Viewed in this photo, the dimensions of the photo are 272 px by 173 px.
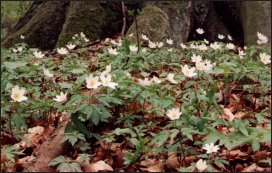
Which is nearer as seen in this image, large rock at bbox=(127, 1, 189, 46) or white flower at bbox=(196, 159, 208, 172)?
white flower at bbox=(196, 159, 208, 172)

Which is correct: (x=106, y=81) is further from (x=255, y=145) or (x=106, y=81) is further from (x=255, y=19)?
(x=255, y=19)

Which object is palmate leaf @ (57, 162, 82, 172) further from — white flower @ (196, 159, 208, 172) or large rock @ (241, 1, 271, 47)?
large rock @ (241, 1, 271, 47)

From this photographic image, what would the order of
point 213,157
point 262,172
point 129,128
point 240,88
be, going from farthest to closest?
point 240,88 → point 129,128 → point 213,157 → point 262,172

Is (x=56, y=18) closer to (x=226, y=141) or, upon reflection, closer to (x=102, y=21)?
(x=102, y=21)

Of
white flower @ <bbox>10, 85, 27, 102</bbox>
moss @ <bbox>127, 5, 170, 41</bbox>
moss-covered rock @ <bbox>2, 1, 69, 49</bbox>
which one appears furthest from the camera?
moss-covered rock @ <bbox>2, 1, 69, 49</bbox>

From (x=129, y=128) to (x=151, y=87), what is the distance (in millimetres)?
333

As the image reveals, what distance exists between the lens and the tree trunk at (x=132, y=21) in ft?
17.1

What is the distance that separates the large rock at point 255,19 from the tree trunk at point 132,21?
0.04 ft

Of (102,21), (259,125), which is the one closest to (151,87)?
(259,125)

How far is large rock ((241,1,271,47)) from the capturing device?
5.26 metres

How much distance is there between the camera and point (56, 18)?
20.4 feet

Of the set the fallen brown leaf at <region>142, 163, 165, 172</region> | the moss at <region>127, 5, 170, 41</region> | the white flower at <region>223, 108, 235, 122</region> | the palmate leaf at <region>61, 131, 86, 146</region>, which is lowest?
the fallen brown leaf at <region>142, 163, 165, 172</region>

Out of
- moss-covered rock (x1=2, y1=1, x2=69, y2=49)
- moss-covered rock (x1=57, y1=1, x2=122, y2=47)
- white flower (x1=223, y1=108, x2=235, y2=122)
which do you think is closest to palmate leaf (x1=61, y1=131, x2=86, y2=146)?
white flower (x1=223, y1=108, x2=235, y2=122)

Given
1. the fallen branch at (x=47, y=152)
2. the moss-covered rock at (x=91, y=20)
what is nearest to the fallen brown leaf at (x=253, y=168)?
the fallen branch at (x=47, y=152)
